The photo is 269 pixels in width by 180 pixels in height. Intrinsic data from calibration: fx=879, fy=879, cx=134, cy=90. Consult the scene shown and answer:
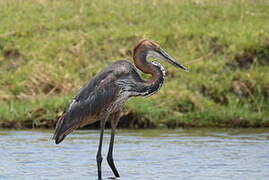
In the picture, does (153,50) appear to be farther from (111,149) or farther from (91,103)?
(111,149)

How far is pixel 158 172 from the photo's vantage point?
349 inches

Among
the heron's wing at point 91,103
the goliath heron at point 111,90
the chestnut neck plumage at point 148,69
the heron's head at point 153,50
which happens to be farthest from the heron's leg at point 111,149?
the heron's head at point 153,50

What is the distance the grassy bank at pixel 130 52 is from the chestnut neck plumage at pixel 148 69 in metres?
2.94

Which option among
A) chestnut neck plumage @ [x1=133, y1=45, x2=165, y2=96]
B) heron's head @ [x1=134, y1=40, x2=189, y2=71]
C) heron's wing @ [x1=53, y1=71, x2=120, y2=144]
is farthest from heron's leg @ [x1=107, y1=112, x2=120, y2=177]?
heron's head @ [x1=134, y1=40, x2=189, y2=71]

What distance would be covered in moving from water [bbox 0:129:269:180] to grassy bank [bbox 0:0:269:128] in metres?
0.37

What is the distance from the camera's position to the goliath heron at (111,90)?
873cm

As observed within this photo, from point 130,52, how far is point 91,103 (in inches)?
201

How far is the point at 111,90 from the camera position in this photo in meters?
8.73

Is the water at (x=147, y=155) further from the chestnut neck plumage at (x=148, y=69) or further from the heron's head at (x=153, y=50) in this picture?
the heron's head at (x=153, y=50)

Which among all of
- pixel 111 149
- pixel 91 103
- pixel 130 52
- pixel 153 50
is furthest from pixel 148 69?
pixel 130 52

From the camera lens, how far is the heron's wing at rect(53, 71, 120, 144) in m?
8.72

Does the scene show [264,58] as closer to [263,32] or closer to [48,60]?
[263,32]

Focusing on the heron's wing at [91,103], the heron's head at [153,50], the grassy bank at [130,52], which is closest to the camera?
the heron's wing at [91,103]

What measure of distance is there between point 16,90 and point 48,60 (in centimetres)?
99
